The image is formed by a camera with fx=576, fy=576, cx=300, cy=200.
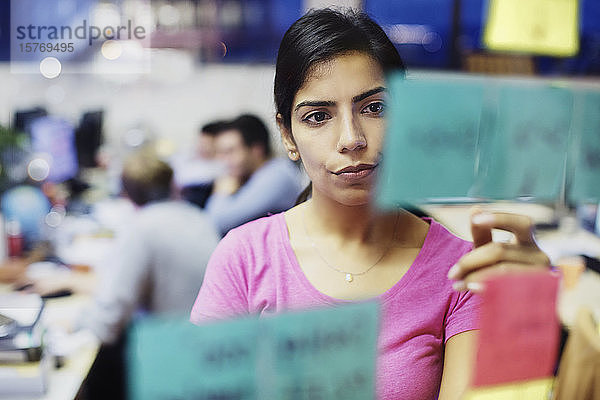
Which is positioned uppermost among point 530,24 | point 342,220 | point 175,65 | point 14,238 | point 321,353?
point 175,65

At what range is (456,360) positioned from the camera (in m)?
0.70

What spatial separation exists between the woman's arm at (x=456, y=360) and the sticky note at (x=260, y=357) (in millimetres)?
135

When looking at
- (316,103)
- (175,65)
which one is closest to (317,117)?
(316,103)

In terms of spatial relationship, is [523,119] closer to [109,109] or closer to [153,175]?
[153,175]

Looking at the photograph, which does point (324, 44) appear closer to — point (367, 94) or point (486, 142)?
point (367, 94)

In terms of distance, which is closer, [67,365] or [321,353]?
[321,353]

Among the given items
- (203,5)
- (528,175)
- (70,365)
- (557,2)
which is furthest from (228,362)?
(203,5)

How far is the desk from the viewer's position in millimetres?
1480

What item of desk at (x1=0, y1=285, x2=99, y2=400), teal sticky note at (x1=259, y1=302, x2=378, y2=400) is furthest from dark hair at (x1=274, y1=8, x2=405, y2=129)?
desk at (x1=0, y1=285, x2=99, y2=400)

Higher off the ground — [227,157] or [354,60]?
[354,60]

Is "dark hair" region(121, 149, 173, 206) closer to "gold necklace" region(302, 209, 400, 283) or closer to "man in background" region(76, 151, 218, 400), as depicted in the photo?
"man in background" region(76, 151, 218, 400)

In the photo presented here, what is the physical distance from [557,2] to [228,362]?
0.58 metres

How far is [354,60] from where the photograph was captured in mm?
600

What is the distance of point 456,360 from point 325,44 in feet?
1.33
